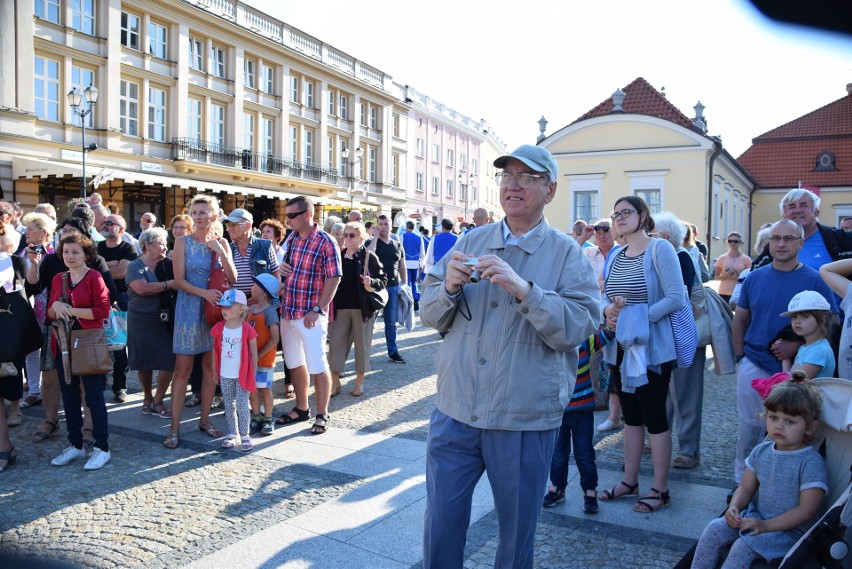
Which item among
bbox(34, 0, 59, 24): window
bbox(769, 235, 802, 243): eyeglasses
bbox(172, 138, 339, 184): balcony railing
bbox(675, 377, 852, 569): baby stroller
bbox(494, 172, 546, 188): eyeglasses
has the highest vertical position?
bbox(34, 0, 59, 24): window

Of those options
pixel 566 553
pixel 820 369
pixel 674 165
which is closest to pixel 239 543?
pixel 566 553

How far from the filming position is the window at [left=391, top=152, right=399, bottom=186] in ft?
166

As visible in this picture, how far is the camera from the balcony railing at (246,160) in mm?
31719

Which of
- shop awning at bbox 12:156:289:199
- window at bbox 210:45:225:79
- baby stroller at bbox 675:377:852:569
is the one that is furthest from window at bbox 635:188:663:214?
baby stroller at bbox 675:377:852:569

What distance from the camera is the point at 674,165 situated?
945 inches

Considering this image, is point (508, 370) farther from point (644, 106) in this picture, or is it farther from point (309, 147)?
point (309, 147)

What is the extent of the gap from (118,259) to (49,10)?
2331 centimetres

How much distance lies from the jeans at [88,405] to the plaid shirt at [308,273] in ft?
5.71

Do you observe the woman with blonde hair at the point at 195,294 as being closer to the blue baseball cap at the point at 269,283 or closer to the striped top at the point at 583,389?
the blue baseball cap at the point at 269,283

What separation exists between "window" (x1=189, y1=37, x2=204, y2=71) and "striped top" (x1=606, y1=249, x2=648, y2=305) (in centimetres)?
3202

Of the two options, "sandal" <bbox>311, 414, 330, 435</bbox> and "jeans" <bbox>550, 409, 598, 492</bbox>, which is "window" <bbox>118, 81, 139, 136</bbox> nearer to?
"sandal" <bbox>311, 414, 330, 435</bbox>

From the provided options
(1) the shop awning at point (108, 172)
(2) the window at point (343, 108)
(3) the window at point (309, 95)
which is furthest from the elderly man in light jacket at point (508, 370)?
(2) the window at point (343, 108)

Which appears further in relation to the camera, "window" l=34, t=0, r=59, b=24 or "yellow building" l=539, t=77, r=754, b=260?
"window" l=34, t=0, r=59, b=24

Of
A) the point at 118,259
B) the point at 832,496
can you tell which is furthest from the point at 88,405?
the point at 832,496
